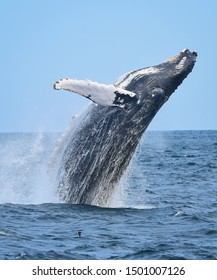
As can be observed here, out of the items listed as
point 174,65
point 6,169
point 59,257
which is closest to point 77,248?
point 59,257

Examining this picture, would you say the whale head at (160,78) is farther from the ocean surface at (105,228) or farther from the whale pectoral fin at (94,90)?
the ocean surface at (105,228)

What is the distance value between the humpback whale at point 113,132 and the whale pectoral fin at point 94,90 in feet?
0.69

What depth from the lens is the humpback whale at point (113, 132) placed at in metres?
12.9

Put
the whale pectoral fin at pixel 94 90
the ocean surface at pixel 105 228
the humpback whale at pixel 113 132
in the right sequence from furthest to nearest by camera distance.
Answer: the humpback whale at pixel 113 132
the whale pectoral fin at pixel 94 90
the ocean surface at pixel 105 228

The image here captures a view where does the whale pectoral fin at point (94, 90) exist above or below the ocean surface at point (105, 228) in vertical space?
above

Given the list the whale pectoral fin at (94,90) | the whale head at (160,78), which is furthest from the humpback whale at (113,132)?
the whale pectoral fin at (94,90)

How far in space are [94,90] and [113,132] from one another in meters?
0.95

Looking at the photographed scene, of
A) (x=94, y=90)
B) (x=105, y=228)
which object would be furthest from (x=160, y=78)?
(x=105, y=228)

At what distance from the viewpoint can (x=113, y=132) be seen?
12.9 meters

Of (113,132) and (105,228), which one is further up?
(113,132)

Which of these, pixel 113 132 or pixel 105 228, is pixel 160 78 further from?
pixel 105 228

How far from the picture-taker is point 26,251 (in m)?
9.88

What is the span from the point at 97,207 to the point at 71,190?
563 mm

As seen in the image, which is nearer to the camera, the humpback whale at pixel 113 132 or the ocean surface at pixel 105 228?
the ocean surface at pixel 105 228
